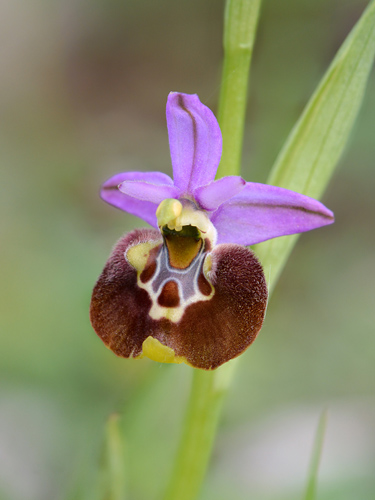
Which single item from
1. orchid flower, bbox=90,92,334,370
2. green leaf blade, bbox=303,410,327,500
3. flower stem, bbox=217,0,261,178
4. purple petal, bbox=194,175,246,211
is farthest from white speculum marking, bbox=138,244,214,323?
green leaf blade, bbox=303,410,327,500

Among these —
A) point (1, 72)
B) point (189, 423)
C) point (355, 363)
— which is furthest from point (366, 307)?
point (1, 72)

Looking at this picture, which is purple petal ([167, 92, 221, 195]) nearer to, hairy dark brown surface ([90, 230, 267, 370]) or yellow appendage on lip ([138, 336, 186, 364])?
hairy dark brown surface ([90, 230, 267, 370])

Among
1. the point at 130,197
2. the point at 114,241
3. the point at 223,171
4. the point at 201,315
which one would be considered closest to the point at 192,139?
the point at 223,171

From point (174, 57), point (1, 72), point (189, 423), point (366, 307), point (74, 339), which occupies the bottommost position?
point (189, 423)

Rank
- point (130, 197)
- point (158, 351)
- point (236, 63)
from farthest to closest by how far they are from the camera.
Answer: point (130, 197), point (236, 63), point (158, 351)

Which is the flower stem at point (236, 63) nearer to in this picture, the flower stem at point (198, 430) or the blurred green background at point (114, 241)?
the flower stem at point (198, 430)

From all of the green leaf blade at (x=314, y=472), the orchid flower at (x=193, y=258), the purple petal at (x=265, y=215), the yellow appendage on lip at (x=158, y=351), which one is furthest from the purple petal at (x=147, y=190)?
the green leaf blade at (x=314, y=472)

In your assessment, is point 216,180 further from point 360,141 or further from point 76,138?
point 76,138

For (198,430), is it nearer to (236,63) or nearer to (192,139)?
(192,139)
